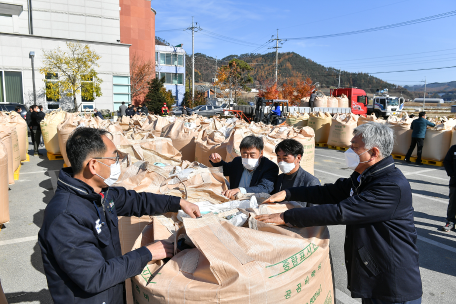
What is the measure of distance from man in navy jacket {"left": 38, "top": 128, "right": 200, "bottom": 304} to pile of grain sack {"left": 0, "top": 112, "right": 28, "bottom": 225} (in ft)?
10.4

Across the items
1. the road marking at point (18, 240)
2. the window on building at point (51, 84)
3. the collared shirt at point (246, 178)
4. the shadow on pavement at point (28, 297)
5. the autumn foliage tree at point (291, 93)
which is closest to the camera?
the shadow on pavement at point (28, 297)

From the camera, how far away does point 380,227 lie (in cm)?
180

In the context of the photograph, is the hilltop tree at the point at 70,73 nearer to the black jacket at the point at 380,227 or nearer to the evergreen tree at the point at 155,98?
the evergreen tree at the point at 155,98

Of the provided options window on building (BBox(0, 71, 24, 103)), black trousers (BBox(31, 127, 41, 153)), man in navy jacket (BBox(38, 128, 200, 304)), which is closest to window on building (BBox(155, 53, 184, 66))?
window on building (BBox(0, 71, 24, 103))

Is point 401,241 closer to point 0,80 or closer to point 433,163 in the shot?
point 433,163

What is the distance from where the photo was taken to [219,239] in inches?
61.7

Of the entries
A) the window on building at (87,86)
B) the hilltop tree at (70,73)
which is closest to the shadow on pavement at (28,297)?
the hilltop tree at (70,73)

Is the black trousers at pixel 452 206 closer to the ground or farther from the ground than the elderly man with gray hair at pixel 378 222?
closer to the ground

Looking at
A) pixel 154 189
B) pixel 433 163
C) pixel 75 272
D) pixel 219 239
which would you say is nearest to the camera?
pixel 75 272

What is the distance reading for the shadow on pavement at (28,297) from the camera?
A: 2.92 meters

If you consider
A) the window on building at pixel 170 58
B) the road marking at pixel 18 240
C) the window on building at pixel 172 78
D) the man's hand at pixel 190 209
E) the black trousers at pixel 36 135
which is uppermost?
the window on building at pixel 170 58

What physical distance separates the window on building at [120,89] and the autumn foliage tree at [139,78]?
8.92 m

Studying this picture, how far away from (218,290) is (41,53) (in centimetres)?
2544

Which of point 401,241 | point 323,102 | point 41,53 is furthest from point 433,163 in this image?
point 41,53
